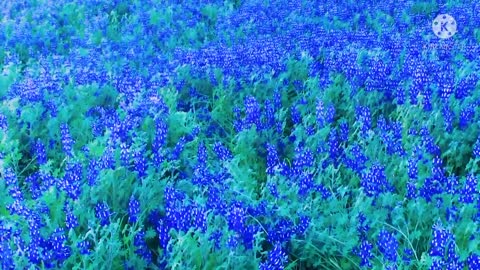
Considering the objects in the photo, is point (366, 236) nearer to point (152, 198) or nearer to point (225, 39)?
point (152, 198)

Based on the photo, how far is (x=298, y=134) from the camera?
4184mm

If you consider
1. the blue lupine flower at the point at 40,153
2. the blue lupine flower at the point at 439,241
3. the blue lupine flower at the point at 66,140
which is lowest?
the blue lupine flower at the point at 40,153

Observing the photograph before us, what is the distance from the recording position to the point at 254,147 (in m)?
4.36

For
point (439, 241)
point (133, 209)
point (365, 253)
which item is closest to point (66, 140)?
point (133, 209)

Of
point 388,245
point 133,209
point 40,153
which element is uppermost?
point 388,245

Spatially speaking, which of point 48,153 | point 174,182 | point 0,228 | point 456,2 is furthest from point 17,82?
point 456,2
